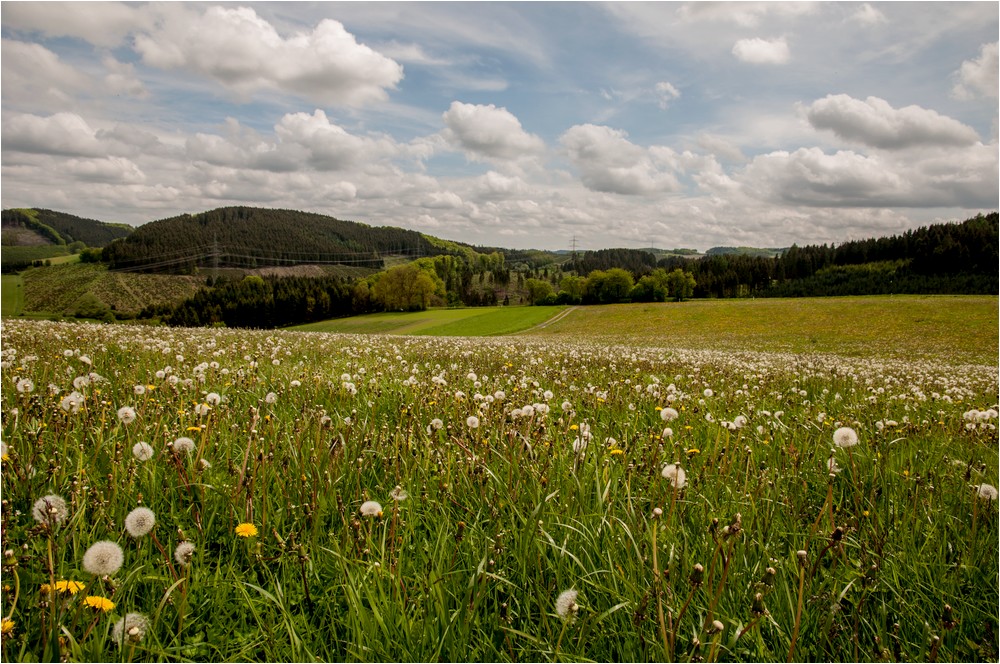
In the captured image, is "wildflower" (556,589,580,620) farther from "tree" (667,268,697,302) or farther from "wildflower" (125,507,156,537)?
"tree" (667,268,697,302)

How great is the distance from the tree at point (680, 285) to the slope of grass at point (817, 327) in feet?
201

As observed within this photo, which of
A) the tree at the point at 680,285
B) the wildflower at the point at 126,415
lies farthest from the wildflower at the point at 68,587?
the tree at the point at 680,285

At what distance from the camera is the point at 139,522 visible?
77.4 inches

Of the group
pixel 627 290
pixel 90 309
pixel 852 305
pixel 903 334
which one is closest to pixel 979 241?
pixel 627 290

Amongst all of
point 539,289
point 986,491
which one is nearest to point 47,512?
point 986,491

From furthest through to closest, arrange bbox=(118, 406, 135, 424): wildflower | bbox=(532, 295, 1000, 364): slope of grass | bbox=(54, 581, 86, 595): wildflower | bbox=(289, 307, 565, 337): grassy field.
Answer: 1. bbox=(289, 307, 565, 337): grassy field
2. bbox=(532, 295, 1000, 364): slope of grass
3. bbox=(118, 406, 135, 424): wildflower
4. bbox=(54, 581, 86, 595): wildflower

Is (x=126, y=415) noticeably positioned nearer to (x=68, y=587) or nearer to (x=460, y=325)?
(x=68, y=587)

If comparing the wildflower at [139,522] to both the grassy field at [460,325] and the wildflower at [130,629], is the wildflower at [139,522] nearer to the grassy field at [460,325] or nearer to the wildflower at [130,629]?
the wildflower at [130,629]

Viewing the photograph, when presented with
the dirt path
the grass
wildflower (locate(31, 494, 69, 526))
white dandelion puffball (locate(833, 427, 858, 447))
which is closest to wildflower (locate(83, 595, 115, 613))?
wildflower (locate(31, 494, 69, 526))

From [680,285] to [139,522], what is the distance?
498 feet

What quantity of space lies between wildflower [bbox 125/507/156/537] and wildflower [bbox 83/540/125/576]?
157 millimetres

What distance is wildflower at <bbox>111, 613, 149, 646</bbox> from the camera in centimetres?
162

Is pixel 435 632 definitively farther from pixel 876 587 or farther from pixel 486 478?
pixel 876 587

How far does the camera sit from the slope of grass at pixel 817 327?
141ft
